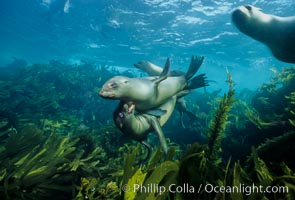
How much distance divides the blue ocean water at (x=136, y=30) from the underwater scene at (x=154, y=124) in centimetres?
19

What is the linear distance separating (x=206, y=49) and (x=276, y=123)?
958 inches

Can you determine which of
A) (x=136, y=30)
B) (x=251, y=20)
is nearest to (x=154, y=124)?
(x=251, y=20)

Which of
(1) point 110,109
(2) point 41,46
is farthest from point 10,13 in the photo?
(1) point 110,109

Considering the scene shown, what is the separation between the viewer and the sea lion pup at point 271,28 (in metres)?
5.21

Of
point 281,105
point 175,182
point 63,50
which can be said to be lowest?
point 175,182

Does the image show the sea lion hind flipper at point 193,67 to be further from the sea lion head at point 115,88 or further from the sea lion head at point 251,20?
the sea lion head at point 115,88

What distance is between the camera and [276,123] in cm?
453

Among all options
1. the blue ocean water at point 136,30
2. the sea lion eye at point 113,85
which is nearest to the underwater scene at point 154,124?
the sea lion eye at point 113,85

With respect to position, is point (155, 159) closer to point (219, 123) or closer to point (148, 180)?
point (148, 180)

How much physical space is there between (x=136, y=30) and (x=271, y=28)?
1835cm

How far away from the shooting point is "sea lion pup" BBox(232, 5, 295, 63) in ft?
17.1

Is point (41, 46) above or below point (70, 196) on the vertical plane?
above

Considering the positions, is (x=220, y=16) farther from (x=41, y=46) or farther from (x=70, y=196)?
(x=41, y=46)

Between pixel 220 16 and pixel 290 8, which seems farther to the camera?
pixel 220 16
